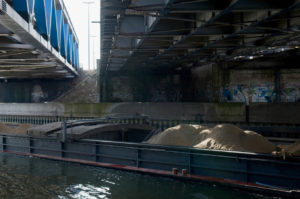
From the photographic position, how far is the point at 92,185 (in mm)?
9344

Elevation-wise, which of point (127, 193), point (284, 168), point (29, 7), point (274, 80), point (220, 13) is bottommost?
point (127, 193)

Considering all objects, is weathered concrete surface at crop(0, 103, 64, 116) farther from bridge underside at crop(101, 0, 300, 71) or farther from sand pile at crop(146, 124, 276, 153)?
sand pile at crop(146, 124, 276, 153)

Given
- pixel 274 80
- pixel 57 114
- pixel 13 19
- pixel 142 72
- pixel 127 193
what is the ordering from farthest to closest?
pixel 142 72 → pixel 57 114 → pixel 274 80 → pixel 13 19 → pixel 127 193

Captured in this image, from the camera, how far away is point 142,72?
3619cm

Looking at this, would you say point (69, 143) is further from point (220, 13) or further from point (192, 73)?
point (192, 73)

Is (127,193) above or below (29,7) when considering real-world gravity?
below

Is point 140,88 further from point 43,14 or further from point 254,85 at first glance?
point 43,14

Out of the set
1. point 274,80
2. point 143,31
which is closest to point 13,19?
point 143,31

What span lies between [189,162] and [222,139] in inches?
53.8

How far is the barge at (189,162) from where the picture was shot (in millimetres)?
7891

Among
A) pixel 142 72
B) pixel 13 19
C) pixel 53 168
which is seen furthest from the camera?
pixel 142 72

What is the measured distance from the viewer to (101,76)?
38.1 meters

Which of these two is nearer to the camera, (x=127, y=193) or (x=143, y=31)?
(x=127, y=193)

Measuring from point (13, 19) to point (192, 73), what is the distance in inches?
930
